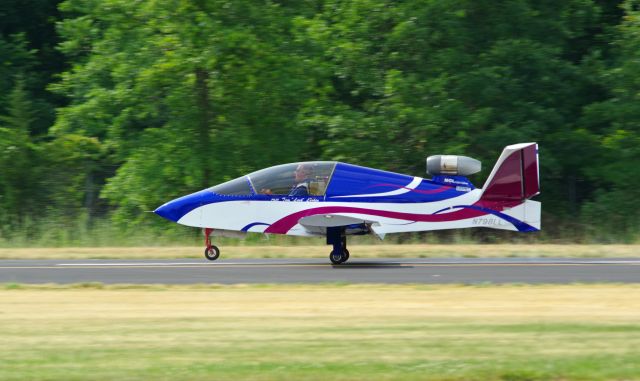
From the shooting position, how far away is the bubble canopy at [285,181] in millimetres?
19312

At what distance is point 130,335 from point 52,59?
30930 mm

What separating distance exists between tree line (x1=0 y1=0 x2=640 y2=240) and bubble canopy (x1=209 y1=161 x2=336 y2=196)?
901 cm

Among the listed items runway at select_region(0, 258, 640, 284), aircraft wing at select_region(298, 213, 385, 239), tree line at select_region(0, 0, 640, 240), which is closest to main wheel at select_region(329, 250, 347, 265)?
runway at select_region(0, 258, 640, 284)

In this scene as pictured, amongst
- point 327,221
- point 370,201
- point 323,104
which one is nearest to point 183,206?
point 327,221

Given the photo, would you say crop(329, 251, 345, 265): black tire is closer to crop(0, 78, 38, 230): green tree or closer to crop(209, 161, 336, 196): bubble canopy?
crop(209, 161, 336, 196): bubble canopy

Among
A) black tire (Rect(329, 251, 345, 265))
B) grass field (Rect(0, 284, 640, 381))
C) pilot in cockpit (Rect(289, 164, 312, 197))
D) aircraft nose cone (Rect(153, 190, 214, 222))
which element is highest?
pilot in cockpit (Rect(289, 164, 312, 197))

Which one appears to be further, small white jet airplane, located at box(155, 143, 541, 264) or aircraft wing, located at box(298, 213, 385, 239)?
small white jet airplane, located at box(155, 143, 541, 264)

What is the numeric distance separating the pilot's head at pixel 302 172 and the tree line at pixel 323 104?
914 cm

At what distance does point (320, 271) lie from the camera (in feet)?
59.6

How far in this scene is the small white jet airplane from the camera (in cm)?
1923

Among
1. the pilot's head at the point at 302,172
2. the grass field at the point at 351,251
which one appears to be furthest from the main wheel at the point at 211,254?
the pilot's head at the point at 302,172

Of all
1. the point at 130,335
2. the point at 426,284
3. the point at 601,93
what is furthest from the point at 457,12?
the point at 130,335

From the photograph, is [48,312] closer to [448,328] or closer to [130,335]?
[130,335]

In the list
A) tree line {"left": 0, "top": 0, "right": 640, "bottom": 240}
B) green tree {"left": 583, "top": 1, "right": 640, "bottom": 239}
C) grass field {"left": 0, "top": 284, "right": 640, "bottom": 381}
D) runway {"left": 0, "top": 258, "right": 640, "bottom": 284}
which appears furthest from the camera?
green tree {"left": 583, "top": 1, "right": 640, "bottom": 239}
